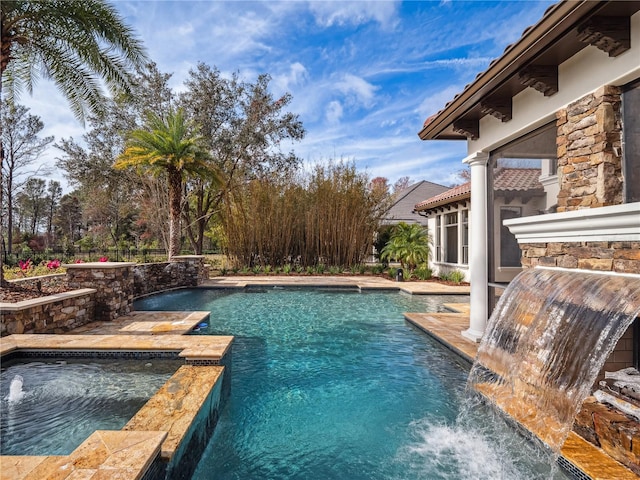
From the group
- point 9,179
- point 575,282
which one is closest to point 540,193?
point 575,282

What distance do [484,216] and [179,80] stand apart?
45.5 ft

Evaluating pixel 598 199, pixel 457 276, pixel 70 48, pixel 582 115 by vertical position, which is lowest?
pixel 457 276

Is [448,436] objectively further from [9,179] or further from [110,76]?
[9,179]

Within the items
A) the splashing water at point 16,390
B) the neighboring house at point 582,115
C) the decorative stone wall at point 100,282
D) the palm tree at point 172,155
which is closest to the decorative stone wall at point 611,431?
the neighboring house at point 582,115

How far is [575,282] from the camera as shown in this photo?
2.31 meters

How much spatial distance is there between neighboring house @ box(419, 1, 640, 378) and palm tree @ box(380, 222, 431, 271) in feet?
27.6

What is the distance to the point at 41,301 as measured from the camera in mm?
4406

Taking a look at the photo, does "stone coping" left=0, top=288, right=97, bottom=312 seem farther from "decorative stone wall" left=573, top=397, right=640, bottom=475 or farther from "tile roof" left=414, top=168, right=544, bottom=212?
"tile roof" left=414, top=168, right=544, bottom=212

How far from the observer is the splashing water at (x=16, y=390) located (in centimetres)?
283

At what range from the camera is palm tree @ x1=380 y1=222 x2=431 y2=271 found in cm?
1184

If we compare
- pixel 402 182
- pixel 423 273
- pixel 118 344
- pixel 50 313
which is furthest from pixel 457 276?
pixel 402 182

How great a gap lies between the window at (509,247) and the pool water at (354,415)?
3.82m

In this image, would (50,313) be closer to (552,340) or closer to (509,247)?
(552,340)

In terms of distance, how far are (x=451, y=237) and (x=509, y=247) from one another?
335cm
